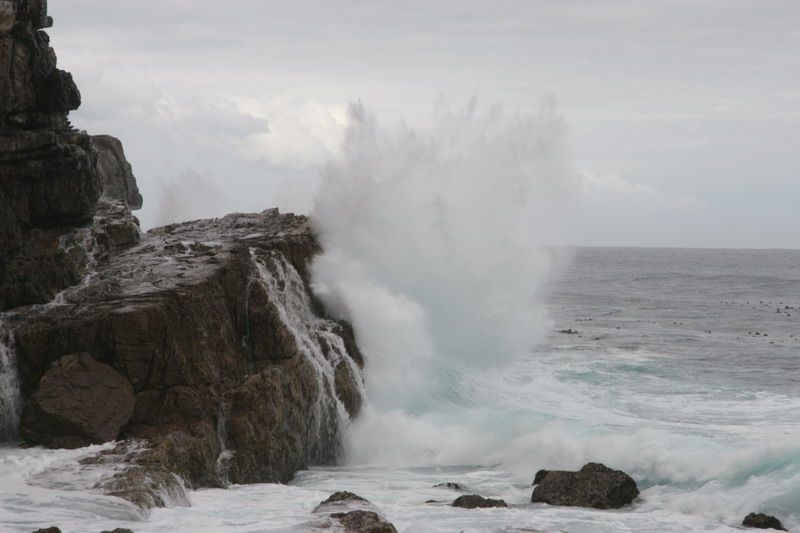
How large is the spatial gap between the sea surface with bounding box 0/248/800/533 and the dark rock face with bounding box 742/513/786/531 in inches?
11.8

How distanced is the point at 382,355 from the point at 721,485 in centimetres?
835

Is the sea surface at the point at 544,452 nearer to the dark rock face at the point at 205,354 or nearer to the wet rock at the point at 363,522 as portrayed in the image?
the wet rock at the point at 363,522

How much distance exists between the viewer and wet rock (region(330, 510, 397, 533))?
1102 centimetres

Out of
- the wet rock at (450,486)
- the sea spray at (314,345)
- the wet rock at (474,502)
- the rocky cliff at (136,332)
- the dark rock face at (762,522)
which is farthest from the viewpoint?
the sea spray at (314,345)

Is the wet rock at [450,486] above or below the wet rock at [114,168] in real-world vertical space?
below

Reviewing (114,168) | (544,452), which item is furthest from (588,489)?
(114,168)

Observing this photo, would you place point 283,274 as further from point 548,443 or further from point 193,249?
point 548,443

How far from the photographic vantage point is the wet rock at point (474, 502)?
13383mm

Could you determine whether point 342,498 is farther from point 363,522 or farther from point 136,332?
point 136,332

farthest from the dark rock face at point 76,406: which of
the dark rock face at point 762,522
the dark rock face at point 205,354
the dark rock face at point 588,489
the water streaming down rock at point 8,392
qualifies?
the dark rock face at point 762,522


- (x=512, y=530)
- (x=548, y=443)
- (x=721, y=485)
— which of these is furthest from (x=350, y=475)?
(x=721, y=485)

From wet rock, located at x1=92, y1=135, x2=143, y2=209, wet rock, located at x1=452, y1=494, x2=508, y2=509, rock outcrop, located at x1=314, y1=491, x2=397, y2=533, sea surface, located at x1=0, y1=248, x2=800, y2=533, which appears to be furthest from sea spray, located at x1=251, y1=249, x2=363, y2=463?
wet rock, located at x1=92, y1=135, x2=143, y2=209

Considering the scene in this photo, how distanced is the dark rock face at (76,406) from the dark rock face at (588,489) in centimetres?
654

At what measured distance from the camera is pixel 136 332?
1477 cm
